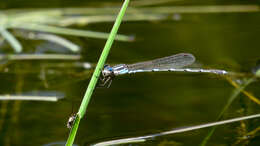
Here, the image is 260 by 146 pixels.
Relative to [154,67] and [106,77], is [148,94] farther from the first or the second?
[106,77]

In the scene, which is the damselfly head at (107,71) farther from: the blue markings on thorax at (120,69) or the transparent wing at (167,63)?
the transparent wing at (167,63)

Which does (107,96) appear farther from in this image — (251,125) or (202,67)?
(251,125)

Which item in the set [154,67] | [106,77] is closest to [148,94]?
[154,67]

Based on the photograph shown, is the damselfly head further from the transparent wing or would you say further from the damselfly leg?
the transparent wing

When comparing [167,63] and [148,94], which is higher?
[167,63]

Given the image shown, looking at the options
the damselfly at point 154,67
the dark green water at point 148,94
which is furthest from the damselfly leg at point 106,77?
the dark green water at point 148,94

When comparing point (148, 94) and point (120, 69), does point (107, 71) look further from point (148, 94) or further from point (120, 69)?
point (148, 94)

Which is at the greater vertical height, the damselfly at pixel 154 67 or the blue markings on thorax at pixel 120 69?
the blue markings on thorax at pixel 120 69

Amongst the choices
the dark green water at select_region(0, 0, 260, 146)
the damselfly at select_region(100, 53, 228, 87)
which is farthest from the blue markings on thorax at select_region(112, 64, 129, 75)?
the dark green water at select_region(0, 0, 260, 146)

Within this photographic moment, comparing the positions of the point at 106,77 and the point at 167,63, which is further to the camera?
the point at 167,63
